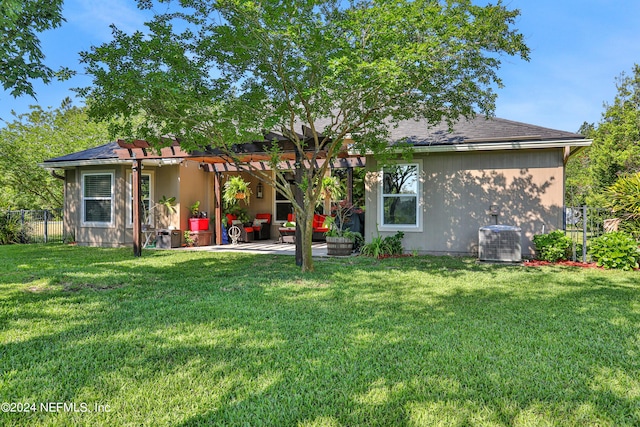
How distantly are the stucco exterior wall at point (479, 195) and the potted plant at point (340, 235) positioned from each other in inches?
26.5

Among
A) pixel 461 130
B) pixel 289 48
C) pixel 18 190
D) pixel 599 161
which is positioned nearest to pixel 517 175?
pixel 461 130

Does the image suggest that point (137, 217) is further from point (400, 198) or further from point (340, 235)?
point (400, 198)

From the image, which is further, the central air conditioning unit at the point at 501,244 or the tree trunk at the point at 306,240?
the central air conditioning unit at the point at 501,244

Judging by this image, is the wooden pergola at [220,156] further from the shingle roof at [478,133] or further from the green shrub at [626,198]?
the green shrub at [626,198]

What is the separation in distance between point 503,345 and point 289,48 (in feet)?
15.1

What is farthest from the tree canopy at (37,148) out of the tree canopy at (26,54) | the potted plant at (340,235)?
the potted plant at (340,235)

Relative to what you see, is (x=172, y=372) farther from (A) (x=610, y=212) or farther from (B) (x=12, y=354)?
(A) (x=610, y=212)

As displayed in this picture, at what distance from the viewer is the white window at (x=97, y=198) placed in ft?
38.8

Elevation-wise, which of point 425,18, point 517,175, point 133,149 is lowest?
point 517,175

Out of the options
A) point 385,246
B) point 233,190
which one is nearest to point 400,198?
point 385,246

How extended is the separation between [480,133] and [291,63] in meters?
5.63

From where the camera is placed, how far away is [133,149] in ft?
31.1

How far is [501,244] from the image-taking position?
26.8 ft

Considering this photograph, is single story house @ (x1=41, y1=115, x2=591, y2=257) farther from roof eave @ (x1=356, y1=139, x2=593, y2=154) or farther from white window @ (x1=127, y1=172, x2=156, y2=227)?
Answer: white window @ (x1=127, y1=172, x2=156, y2=227)
